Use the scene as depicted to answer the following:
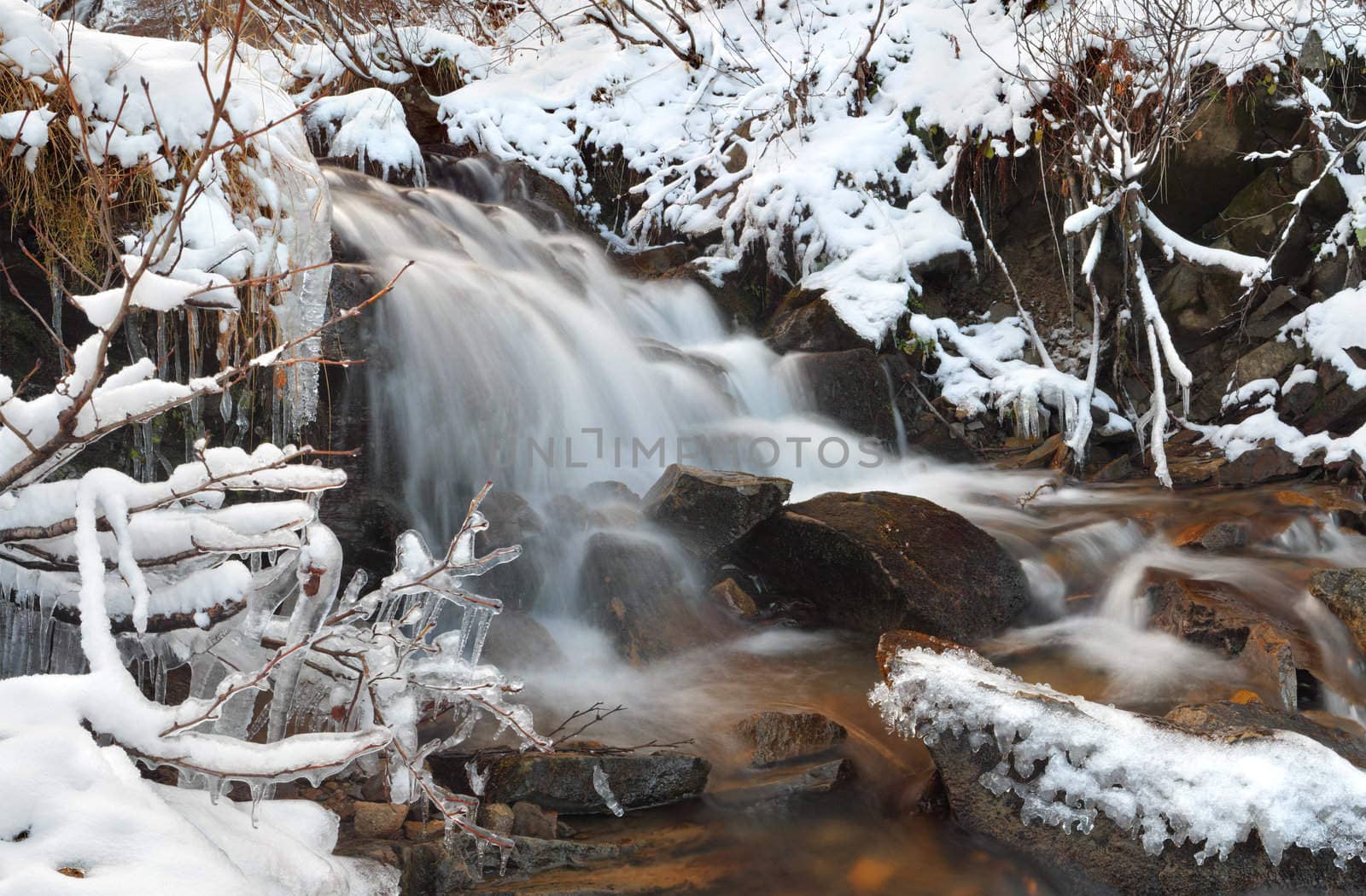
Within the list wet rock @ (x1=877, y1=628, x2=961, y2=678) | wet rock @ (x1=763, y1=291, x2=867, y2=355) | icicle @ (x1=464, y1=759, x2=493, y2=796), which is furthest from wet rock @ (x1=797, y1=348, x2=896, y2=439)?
icicle @ (x1=464, y1=759, x2=493, y2=796)

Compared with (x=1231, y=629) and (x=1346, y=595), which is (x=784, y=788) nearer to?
(x=1231, y=629)

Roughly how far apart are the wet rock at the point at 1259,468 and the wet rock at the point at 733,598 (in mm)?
3197

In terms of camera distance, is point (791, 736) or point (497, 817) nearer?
point (497, 817)

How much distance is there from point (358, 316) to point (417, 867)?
9.31 ft

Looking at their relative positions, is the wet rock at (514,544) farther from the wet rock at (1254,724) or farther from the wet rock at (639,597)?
the wet rock at (1254,724)

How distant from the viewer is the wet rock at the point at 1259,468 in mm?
5348

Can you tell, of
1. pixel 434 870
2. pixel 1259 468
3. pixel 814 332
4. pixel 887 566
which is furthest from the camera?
pixel 814 332

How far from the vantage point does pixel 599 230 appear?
27.1 ft

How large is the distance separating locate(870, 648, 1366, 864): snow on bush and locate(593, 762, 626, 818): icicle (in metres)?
0.88

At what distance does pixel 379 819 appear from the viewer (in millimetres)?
2277

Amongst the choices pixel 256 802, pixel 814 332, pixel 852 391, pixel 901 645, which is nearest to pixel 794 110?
pixel 814 332

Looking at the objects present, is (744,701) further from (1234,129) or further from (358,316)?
(1234,129)

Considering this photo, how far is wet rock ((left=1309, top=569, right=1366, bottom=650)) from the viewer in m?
3.40

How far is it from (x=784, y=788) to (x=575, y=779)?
0.68m
